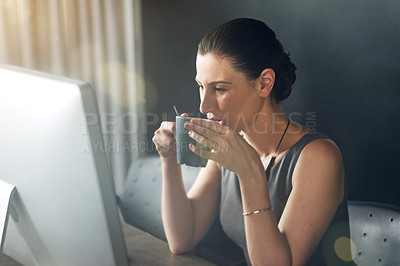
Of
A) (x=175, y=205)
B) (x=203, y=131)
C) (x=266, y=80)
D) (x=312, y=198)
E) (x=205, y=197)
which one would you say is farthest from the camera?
(x=205, y=197)

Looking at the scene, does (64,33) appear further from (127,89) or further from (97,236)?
(97,236)

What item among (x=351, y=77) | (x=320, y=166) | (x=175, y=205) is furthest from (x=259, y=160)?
(x=351, y=77)

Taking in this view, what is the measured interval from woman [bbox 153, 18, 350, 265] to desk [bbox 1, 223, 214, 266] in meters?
0.03

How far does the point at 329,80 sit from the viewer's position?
75.5 inches

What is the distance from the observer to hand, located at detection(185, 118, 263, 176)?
1061 millimetres

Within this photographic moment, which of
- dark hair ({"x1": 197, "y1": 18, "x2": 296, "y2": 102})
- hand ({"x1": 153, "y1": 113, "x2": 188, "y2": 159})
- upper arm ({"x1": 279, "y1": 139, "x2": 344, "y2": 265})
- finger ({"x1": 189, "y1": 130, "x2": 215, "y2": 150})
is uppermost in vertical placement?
dark hair ({"x1": 197, "y1": 18, "x2": 296, "y2": 102})

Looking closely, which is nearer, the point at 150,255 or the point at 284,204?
the point at 150,255

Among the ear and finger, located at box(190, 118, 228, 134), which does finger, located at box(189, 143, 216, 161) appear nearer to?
finger, located at box(190, 118, 228, 134)

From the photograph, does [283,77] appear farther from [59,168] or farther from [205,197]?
[59,168]

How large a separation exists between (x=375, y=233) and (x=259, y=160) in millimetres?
402

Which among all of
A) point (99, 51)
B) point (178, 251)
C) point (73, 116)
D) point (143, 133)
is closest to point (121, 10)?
point (99, 51)

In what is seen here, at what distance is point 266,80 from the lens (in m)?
1.32

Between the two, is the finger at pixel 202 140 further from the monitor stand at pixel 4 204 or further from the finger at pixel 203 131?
the monitor stand at pixel 4 204

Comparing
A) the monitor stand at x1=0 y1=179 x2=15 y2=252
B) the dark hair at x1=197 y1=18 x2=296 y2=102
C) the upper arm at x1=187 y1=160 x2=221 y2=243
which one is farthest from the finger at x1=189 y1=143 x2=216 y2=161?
the upper arm at x1=187 y1=160 x2=221 y2=243
